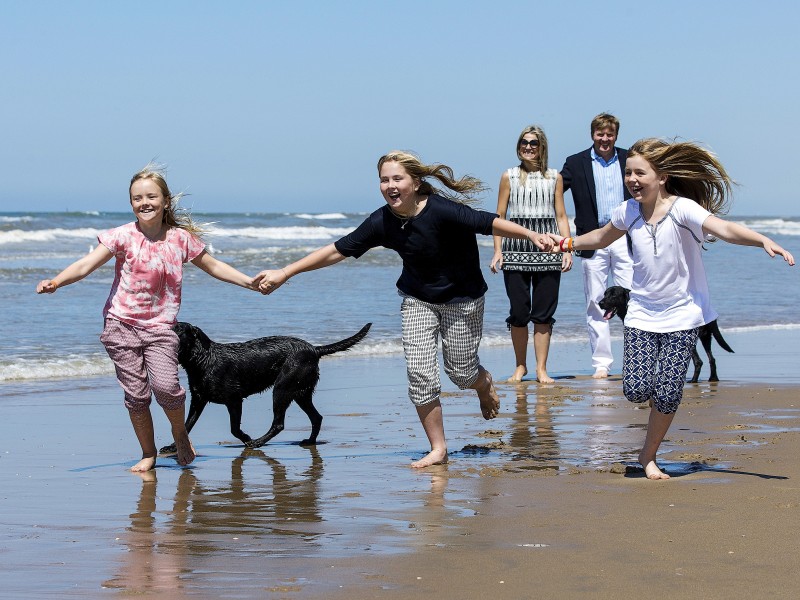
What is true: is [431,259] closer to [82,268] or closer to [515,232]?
[515,232]

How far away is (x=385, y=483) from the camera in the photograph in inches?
217

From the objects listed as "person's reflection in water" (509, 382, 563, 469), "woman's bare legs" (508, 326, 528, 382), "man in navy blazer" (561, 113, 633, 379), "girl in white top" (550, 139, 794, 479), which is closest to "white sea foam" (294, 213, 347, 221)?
"woman's bare legs" (508, 326, 528, 382)

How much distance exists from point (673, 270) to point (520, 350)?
4.28 m

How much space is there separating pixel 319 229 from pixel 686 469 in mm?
42163

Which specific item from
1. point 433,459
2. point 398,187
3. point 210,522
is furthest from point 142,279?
point 433,459

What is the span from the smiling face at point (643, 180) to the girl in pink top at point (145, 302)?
7.00 ft

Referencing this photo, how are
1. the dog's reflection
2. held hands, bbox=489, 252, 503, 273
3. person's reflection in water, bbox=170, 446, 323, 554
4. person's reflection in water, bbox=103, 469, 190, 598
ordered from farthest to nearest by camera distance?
held hands, bbox=489, 252, 503, 273, person's reflection in water, bbox=170, 446, 323, 554, the dog's reflection, person's reflection in water, bbox=103, 469, 190, 598

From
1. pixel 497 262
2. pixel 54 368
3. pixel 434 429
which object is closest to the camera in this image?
pixel 434 429

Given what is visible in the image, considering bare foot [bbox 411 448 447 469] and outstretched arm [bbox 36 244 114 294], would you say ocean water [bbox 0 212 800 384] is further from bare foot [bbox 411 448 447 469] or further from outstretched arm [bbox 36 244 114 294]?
bare foot [bbox 411 448 447 469]

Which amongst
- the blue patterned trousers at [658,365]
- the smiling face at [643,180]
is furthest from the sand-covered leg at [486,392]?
the smiling face at [643,180]

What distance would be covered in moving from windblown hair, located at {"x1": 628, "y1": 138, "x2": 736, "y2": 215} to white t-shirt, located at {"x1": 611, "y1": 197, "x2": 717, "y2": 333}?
5.7 inches

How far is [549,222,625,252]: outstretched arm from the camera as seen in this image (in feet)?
18.9

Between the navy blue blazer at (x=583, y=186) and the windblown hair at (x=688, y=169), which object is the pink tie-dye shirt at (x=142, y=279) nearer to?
the windblown hair at (x=688, y=169)

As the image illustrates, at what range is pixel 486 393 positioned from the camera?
6438 mm
